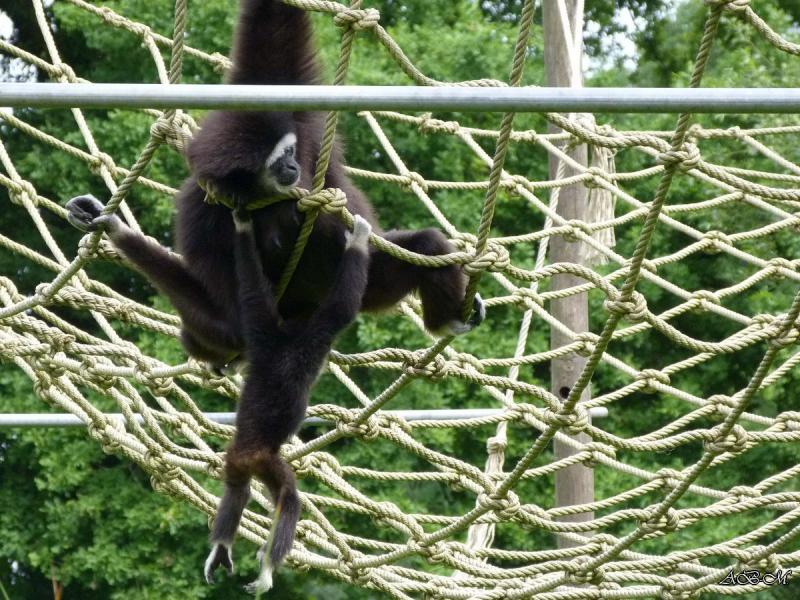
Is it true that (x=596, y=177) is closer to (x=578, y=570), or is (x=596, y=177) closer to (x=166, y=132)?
(x=578, y=570)

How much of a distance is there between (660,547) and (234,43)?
6.74 m

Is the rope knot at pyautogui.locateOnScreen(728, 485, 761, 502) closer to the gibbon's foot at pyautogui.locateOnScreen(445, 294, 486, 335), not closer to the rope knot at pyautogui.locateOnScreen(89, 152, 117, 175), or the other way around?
the gibbon's foot at pyautogui.locateOnScreen(445, 294, 486, 335)

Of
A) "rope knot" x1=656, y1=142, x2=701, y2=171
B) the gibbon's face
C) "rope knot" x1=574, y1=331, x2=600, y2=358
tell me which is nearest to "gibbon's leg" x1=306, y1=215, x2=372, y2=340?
the gibbon's face

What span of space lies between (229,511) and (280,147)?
1.08 metres

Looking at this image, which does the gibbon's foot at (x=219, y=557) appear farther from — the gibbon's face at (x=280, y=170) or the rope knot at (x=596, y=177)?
the rope knot at (x=596, y=177)

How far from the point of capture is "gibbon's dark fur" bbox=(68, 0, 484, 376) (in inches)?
138

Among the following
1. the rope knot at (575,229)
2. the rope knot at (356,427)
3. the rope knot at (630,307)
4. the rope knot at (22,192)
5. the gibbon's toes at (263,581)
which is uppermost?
the rope knot at (575,229)

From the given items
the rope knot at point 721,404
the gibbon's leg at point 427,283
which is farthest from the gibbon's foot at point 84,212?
the rope knot at point 721,404

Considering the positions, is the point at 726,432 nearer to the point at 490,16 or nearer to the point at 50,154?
the point at 50,154

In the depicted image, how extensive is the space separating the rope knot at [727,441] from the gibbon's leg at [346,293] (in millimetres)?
1237

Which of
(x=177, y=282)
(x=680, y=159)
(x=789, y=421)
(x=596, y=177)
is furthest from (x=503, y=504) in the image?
(x=596, y=177)

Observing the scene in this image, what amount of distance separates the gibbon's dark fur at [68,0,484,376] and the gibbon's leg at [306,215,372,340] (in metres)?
0.27

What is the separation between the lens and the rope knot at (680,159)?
9.57 ft

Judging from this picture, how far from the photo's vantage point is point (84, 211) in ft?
11.7
